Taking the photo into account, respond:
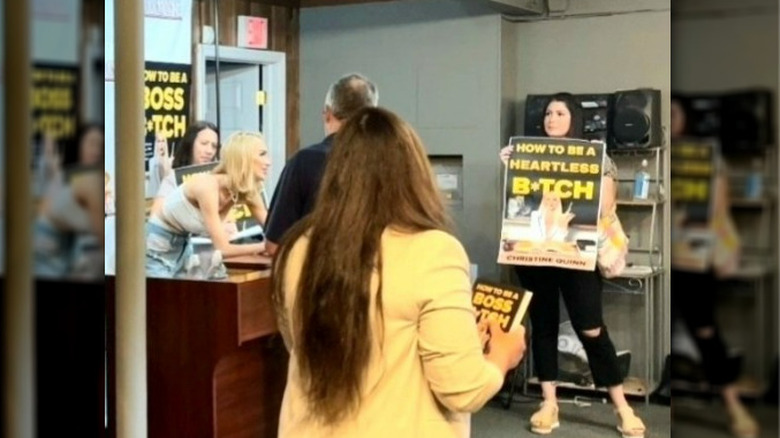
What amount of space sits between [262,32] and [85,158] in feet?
16.5

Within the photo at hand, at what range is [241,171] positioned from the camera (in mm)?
3932

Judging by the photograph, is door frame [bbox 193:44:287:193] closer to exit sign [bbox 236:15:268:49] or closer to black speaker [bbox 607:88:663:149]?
exit sign [bbox 236:15:268:49]

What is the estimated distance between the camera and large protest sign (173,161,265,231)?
4125 millimetres

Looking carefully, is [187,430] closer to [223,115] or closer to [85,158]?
[85,158]

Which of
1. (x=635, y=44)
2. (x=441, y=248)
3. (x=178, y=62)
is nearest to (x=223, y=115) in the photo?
(x=178, y=62)

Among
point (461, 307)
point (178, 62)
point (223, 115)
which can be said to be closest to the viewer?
point (461, 307)

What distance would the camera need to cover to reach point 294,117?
569 cm

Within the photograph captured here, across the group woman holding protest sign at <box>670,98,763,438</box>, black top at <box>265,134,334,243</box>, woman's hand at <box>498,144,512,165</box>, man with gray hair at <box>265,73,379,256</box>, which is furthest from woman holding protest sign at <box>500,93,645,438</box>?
woman holding protest sign at <box>670,98,763,438</box>

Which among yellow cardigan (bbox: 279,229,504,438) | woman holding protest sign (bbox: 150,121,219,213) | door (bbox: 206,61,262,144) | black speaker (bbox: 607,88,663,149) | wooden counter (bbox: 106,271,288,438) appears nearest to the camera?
yellow cardigan (bbox: 279,229,504,438)

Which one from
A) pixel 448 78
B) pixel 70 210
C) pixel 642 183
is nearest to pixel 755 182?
pixel 70 210

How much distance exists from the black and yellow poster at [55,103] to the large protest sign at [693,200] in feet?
→ 0.98

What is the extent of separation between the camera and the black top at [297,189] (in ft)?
9.67

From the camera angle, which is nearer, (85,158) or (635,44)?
(85,158)

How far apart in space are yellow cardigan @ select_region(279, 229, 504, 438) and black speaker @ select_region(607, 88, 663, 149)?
317 cm
